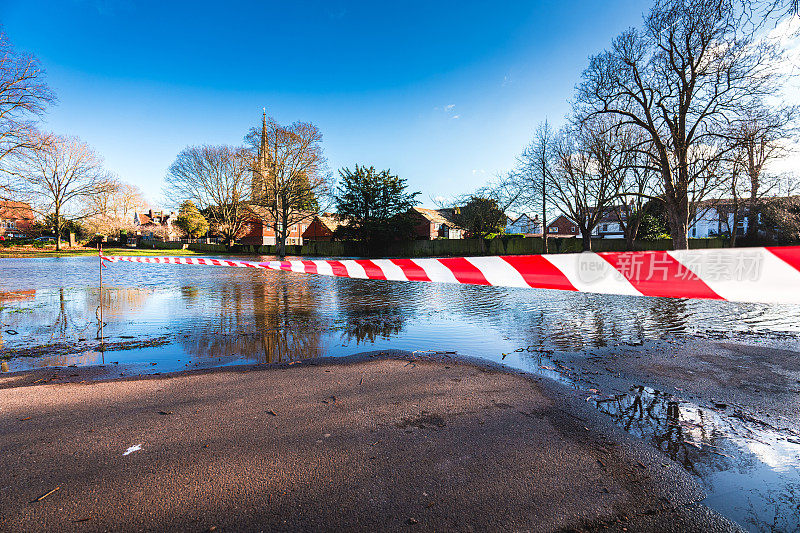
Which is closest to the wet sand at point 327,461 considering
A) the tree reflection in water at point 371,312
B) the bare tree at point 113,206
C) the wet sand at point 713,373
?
the wet sand at point 713,373

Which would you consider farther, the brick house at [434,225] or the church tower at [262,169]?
the brick house at [434,225]

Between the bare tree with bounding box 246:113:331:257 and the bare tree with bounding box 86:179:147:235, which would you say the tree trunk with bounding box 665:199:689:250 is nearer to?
the bare tree with bounding box 246:113:331:257

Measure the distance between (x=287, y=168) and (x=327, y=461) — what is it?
41689 mm

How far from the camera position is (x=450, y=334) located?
627cm

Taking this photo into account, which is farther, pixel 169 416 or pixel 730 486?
pixel 169 416

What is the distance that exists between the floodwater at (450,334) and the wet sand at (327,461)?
0.41 meters

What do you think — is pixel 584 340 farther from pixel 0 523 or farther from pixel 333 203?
pixel 333 203

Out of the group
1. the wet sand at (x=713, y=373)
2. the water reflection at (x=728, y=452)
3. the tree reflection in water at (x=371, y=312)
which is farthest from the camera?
Answer: the tree reflection in water at (x=371, y=312)

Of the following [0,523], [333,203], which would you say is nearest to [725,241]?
[333,203]

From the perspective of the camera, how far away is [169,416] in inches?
119

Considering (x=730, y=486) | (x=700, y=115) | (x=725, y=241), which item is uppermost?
(x=700, y=115)

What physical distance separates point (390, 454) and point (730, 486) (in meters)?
2.10

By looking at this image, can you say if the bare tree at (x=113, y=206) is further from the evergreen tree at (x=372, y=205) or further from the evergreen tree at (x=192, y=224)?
the evergreen tree at (x=372, y=205)

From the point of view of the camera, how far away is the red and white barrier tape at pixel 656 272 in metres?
2.75
